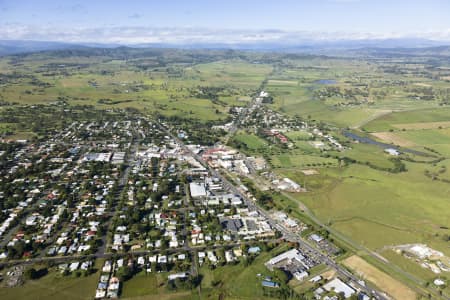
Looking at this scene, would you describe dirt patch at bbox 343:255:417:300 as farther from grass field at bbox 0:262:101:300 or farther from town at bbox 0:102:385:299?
grass field at bbox 0:262:101:300

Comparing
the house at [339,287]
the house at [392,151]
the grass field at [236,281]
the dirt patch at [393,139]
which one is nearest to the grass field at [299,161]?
the house at [392,151]

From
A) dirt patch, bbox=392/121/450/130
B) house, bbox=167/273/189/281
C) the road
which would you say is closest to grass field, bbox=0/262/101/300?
house, bbox=167/273/189/281

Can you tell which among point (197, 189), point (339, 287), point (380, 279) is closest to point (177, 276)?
point (339, 287)

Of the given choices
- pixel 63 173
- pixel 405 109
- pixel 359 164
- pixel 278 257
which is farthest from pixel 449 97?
pixel 63 173

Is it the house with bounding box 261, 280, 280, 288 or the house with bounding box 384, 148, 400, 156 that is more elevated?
the house with bounding box 261, 280, 280, 288

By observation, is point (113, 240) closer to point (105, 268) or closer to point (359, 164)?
point (105, 268)

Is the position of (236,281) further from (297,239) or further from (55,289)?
(55,289)

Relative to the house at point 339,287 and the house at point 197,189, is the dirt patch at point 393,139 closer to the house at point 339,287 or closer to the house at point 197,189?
the house at point 197,189
